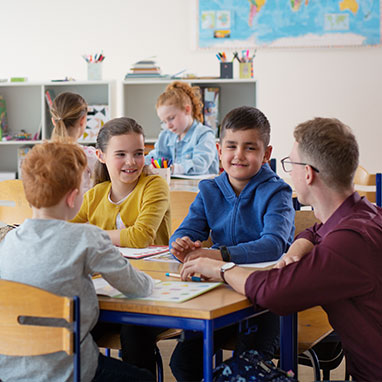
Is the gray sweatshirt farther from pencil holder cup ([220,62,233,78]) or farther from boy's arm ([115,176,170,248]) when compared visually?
pencil holder cup ([220,62,233,78])

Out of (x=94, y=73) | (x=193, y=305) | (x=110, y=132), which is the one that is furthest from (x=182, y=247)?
(x=94, y=73)

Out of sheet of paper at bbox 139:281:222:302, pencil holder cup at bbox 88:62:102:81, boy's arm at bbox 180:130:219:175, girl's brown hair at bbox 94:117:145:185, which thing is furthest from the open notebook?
pencil holder cup at bbox 88:62:102:81

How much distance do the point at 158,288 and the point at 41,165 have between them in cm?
42

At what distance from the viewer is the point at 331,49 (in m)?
5.39

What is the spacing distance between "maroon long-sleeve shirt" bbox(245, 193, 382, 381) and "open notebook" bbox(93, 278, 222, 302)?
0.13m

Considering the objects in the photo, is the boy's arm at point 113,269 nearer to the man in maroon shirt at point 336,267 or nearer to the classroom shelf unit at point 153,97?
the man in maroon shirt at point 336,267

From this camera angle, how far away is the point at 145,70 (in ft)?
16.8

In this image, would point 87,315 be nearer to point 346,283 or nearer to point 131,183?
point 346,283

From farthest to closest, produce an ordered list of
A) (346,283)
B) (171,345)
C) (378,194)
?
(378,194)
(171,345)
(346,283)

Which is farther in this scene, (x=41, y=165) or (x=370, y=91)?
(x=370, y=91)

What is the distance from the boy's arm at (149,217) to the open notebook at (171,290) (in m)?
0.55

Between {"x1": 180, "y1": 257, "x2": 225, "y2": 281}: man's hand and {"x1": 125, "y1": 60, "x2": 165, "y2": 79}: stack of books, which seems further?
{"x1": 125, "y1": 60, "x2": 165, "y2": 79}: stack of books

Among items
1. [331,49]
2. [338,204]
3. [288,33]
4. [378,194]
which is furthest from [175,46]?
[338,204]

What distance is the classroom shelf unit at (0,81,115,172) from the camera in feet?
17.5
